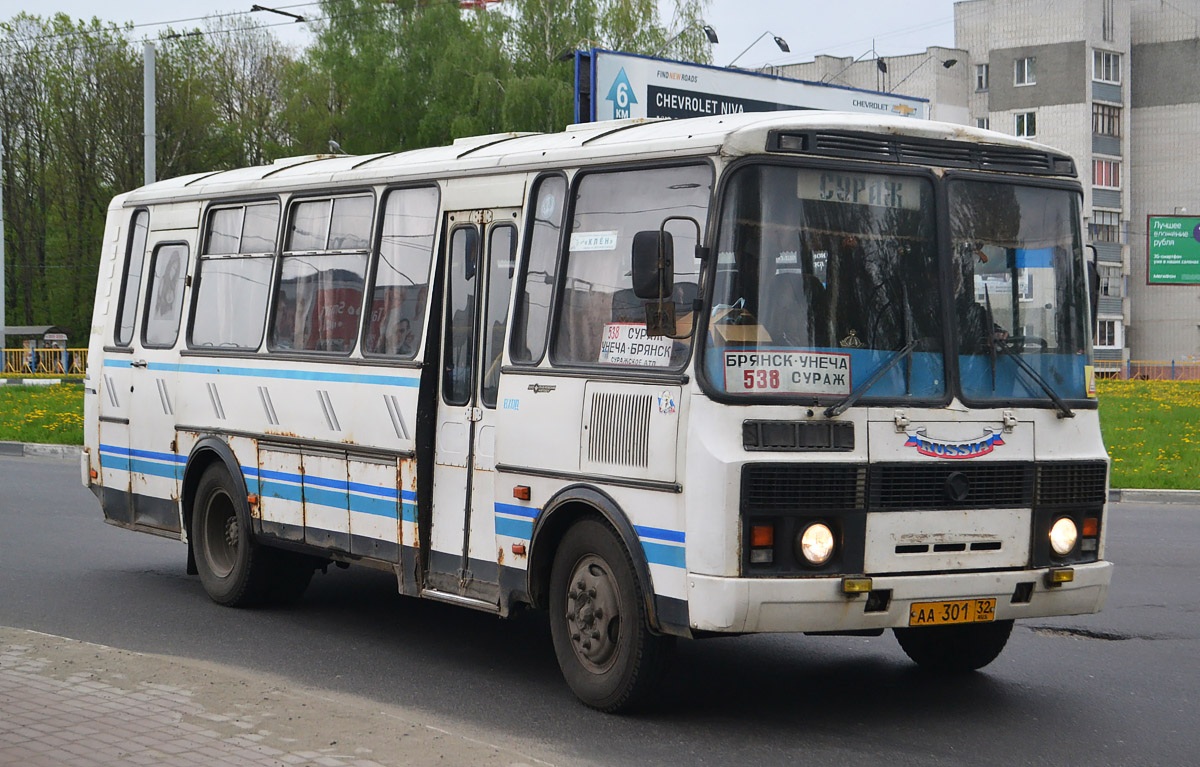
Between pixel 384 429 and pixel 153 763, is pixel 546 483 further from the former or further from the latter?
pixel 153 763

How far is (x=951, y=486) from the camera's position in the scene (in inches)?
286

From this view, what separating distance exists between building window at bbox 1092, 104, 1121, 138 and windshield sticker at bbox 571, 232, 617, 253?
72.0m

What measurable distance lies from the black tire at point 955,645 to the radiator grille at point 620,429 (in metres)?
2.04

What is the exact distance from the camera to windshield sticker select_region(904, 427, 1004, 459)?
7.21 m

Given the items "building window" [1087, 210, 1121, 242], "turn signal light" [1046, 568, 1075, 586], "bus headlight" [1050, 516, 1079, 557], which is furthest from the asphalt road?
"building window" [1087, 210, 1121, 242]

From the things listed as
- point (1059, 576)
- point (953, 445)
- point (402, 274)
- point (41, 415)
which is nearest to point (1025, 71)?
point (41, 415)

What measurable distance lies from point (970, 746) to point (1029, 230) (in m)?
2.56

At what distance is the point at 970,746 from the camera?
22.7 feet

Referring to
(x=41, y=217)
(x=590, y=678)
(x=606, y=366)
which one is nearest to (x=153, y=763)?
(x=590, y=678)

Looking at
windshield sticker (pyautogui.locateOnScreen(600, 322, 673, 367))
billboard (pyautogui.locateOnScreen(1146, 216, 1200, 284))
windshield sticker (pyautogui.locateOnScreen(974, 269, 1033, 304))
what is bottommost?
windshield sticker (pyautogui.locateOnScreen(600, 322, 673, 367))

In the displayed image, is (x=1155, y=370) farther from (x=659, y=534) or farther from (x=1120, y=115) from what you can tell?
(x=659, y=534)

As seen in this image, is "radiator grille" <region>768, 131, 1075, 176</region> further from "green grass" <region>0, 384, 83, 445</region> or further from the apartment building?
the apartment building

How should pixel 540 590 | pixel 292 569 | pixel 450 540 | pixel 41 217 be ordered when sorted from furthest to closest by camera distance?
pixel 41 217 → pixel 292 569 → pixel 450 540 → pixel 540 590

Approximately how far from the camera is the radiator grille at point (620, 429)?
7.32 metres
